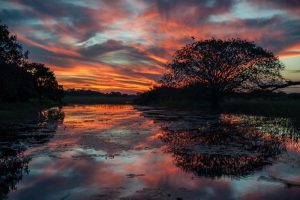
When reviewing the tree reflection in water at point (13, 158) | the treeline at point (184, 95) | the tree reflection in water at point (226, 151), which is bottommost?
the tree reflection in water at point (13, 158)

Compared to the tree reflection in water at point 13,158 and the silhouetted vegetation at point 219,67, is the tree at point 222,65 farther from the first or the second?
the tree reflection in water at point 13,158

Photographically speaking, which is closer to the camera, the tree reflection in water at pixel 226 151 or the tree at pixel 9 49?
the tree reflection in water at pixel 226 151

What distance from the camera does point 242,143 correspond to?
19.5 metres

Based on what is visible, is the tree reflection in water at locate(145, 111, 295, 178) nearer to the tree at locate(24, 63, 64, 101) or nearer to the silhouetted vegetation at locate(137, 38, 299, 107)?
the silhouetted vegetation at locate(137, 38, 299, 107)

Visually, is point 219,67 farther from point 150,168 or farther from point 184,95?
point 150,168

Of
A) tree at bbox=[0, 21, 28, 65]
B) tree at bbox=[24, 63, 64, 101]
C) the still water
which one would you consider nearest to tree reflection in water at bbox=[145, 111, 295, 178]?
the still water

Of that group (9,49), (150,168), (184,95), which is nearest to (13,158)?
Result: (150,168)

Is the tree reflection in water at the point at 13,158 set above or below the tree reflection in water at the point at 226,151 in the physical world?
below

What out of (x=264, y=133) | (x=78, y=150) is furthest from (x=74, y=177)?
(x=264, y=133)

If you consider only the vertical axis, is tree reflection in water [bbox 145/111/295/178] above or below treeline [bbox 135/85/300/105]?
below

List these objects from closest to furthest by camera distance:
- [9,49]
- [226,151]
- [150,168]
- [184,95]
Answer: [150,168]
[226,151]
[9,49]
[184,95]

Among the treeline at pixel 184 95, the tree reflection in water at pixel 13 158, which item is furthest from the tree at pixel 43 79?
the tree reflection in water at pixel 13 158

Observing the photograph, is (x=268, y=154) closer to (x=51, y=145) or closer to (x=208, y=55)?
(x=51, y=145)

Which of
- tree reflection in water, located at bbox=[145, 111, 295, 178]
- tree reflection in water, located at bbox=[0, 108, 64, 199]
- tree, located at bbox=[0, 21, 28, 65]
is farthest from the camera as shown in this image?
tree, located at bbox=[0, 21, 28, 65]
